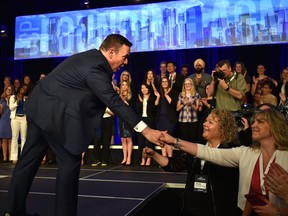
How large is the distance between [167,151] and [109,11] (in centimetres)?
383

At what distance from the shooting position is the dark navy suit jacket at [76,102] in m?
1.70

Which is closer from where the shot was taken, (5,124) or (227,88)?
(227,88)

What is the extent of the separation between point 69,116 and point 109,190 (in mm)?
1347

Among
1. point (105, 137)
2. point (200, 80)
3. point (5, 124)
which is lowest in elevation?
point (105, 137)

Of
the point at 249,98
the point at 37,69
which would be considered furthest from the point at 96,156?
the point at 37,69

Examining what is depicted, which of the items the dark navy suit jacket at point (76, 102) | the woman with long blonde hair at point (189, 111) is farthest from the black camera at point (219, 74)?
the dark navy suit jacket at point (76, 102)

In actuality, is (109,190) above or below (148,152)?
below

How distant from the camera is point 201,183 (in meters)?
1.84

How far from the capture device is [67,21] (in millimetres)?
7176

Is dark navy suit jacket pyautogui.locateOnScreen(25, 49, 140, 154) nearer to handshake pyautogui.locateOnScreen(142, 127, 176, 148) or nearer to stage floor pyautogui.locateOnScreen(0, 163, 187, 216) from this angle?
handshake pyautogui.locateOnScreen(142, 127, 176, 148)

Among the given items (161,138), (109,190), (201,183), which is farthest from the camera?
(109,190)

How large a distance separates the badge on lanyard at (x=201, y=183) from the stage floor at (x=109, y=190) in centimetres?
51

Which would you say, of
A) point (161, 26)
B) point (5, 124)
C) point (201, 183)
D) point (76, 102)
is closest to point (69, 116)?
point (76, 102)

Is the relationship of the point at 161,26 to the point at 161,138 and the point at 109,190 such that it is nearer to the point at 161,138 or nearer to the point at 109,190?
the point at 109,190
